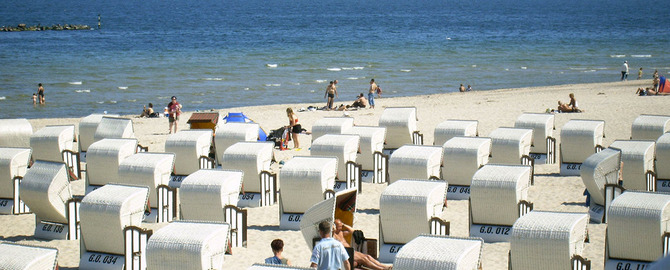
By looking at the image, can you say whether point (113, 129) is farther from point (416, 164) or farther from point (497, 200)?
point (497, 200)

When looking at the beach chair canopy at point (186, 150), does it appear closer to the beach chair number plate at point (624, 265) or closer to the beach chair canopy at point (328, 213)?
the beach chair canopy at point (328, 213)

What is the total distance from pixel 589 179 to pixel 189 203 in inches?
258

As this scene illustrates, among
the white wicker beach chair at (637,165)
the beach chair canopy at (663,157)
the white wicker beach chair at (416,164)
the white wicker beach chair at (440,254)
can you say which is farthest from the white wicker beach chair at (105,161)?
the beach chair canopy at (663,157)

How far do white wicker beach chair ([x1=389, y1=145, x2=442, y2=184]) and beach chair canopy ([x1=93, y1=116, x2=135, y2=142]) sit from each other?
686 cm

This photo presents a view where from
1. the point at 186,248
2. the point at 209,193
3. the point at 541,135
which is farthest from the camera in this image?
the point at 541,135

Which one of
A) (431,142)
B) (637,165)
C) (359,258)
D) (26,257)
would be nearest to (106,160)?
(26,257)

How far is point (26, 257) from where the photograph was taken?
9055 mm

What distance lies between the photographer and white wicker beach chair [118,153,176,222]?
46.1ft

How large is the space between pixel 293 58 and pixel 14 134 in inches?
1899

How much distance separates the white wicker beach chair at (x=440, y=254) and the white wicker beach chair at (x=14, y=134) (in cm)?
1265

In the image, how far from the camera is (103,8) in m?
165

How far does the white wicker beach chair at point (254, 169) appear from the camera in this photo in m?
14.9

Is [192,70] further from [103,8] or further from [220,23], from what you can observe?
[103,8]

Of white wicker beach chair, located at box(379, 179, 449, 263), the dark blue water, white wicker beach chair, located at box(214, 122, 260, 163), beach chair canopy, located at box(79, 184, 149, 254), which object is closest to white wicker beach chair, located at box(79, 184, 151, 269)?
beach chair canopy, located at box(79, 184, 149, 254)
